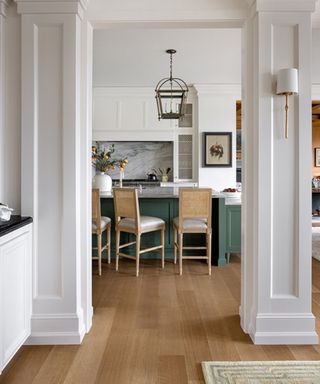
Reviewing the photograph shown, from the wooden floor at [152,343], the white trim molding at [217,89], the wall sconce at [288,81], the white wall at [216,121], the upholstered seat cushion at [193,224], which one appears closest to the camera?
the wooden floor at [152,343]

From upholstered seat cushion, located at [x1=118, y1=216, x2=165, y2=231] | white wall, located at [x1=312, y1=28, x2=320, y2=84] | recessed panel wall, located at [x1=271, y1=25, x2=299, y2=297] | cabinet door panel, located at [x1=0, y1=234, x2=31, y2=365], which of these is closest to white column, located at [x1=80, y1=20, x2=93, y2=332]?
cabinet door panel, located at [x1=0, y1=234, x2=31, y2=365]

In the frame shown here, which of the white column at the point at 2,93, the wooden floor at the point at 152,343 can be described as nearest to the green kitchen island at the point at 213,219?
the wooden floor at the point at 152,343

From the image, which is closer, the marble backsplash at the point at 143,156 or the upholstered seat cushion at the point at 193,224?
the upholstered seat cushion at the point at 193,224

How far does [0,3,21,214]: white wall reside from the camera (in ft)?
7.89

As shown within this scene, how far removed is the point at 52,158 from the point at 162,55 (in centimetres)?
307

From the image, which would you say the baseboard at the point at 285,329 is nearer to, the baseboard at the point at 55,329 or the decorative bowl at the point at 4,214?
the baseboard at the point at 55,329

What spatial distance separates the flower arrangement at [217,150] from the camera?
662cm

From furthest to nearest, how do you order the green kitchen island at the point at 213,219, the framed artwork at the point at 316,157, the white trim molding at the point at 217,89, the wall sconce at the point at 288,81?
the framed artwork at the point at 316,157
the white trim molding at the point at 217,89
the green kitchen island at the point at 213,219
the wall sconce at the point at 288,81

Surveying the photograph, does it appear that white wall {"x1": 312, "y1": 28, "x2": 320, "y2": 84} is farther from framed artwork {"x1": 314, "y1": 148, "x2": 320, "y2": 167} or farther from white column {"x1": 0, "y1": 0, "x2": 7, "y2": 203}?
framed artwork {"x1": 314, "y1": 148, "x2": 320, "y2": 167}

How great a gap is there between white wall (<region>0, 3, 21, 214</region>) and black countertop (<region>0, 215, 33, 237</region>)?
0.18m

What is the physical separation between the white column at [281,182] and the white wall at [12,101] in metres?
1.59

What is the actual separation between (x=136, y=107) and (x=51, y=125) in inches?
178

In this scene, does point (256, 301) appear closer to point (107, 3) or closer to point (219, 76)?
point (107, 3)

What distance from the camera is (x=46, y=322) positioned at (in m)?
2.41
